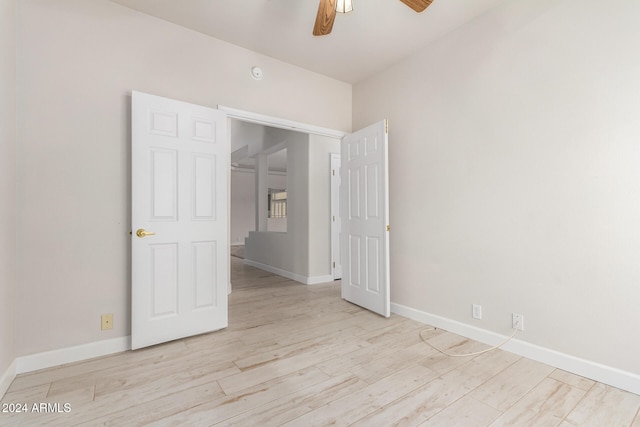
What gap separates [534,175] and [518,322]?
1134 millimetres

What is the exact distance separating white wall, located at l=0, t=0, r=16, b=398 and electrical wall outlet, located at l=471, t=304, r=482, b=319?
333 cm

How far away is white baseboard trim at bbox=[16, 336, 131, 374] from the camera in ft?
6.78

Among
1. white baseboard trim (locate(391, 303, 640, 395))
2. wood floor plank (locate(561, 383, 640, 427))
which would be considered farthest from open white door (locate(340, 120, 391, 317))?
wood floor plank (locate(561, 383, 640, 427))

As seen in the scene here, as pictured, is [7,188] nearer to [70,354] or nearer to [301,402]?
[70,354]

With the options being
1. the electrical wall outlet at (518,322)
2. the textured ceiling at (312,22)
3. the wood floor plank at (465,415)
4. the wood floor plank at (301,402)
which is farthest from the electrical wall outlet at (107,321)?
the electrical wall outlet at (518,322)

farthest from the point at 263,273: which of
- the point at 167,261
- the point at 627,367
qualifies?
the point at 627,367

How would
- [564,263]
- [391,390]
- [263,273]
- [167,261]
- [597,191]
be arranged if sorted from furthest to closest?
[263,273] → [167,261] → [564,263] → [597,191] → [391,390]

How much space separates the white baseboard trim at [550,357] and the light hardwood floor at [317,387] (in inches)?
2.1

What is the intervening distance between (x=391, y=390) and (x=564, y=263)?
58.9 inches

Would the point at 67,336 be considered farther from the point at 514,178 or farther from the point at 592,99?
the point at 592,99

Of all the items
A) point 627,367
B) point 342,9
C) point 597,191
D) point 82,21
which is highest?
point 82,21

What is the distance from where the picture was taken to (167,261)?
2514mm

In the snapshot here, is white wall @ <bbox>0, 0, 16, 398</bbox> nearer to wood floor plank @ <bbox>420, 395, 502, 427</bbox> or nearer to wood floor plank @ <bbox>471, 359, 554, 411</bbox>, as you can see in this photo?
wood floor plank @ <bbox>420, 395, 502, 427</bbox>

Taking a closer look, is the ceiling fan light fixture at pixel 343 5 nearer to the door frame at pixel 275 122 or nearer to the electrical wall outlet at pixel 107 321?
the door frame at pixel 275 122
